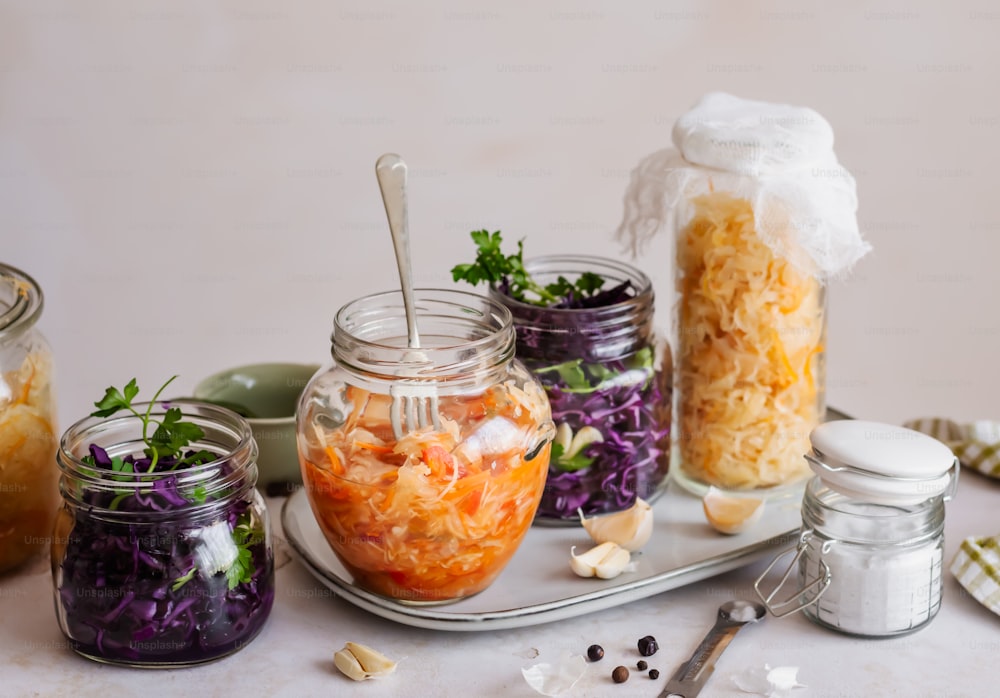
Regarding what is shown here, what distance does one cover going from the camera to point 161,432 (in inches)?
49.3

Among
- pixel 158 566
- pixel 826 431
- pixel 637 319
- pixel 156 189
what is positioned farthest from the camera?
pixel 156 189

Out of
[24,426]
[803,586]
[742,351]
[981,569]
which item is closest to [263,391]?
[24,426]

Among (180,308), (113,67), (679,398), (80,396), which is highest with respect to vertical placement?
(113,67)

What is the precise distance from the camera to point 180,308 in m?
2.39

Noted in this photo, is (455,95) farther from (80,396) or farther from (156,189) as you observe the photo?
(80,396)

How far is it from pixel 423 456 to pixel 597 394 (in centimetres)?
30

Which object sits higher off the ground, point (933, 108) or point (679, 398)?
point (933, 108)

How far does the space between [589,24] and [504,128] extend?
9.5 inches

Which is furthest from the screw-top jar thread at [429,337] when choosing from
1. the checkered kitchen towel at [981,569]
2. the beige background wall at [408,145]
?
the beige background wall at [408,145]

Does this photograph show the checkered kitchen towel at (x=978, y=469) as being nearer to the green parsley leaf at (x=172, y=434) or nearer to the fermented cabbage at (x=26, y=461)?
the green parsley leaf at (x=172, y=434)

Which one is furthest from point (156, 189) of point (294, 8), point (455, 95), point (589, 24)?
point (589, 24)

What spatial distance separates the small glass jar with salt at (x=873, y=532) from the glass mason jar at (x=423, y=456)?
0.30 m

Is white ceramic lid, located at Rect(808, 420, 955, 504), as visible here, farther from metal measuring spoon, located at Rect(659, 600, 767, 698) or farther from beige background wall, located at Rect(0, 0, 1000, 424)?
beige background wall, located at Rect(0, 0, 1000, 424)

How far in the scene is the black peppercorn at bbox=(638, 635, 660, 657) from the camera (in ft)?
4.12
